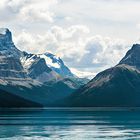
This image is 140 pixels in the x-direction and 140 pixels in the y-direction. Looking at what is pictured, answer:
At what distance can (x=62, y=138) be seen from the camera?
158 meters

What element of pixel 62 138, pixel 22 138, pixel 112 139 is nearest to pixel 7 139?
pixel 22 138

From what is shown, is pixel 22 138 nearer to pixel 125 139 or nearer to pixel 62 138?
pixel 62 138

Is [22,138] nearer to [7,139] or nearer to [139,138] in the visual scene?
[7,139]

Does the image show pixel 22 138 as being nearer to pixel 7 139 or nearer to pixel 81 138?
pixel 7 139

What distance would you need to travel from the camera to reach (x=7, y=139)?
154 meters

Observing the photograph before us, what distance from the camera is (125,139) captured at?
157375 mm

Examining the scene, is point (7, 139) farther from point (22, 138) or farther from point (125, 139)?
point (125, 139)

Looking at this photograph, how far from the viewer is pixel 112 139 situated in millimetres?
157250

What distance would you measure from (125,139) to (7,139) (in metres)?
36.8

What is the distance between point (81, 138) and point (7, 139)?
2370 centimetres

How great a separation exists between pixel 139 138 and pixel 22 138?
122 feet

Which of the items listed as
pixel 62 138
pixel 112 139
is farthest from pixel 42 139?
pixel 112 139

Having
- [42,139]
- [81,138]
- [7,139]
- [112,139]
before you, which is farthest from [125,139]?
[7,139]

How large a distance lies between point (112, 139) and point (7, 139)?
32.7 m
